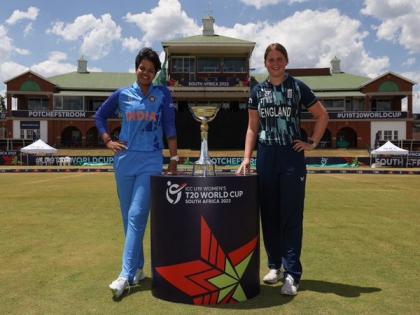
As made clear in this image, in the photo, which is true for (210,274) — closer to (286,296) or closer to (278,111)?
(286,296)

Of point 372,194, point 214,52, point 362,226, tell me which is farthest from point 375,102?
point 362,226

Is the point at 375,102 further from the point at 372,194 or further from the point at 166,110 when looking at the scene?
the point at 166,110

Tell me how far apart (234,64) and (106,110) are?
4406 cm

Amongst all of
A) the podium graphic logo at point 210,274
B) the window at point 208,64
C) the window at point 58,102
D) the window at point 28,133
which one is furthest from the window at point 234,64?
the podium graphic logo at point 210,274

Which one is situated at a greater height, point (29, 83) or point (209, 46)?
point (209, 46)

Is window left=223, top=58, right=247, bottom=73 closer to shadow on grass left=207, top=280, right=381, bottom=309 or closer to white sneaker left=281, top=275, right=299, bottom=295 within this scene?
shadow on grass left=207, top=280, right=381, bottom=309

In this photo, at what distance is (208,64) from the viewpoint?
1874 inches

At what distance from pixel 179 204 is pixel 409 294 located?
222cm

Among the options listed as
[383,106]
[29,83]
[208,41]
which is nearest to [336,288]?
[208,41]

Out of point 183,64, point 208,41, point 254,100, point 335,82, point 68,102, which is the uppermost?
point 208,41

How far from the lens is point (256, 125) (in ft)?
15.4

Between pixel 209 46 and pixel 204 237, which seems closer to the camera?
pixel 204 237

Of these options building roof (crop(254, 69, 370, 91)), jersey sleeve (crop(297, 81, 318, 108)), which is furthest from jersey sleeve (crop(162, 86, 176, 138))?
building roof (crop(254, 69, 370, 91))

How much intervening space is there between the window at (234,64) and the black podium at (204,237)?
4447cm
